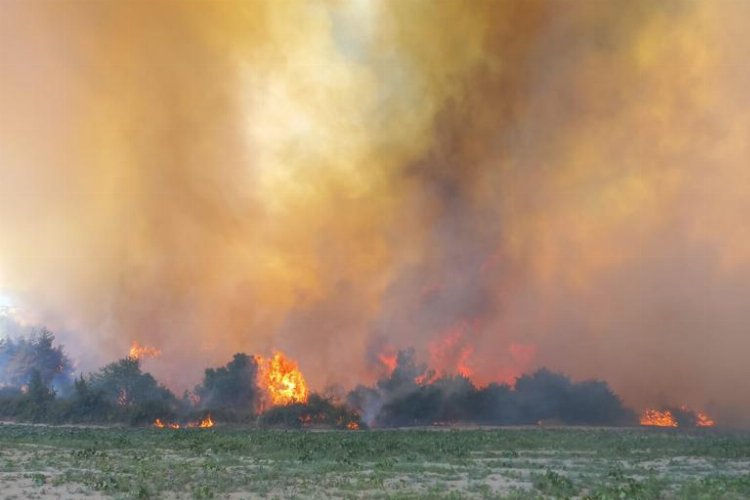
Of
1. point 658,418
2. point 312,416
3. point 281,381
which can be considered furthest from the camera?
point 281,381

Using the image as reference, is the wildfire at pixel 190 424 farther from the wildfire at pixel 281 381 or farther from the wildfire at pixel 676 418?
the wildfire at pixel 676 418

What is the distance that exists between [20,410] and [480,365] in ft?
168

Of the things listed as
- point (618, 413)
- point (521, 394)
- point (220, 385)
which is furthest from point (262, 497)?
point (618, 413)

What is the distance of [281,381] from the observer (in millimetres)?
66500

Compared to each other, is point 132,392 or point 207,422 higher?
point 132,392

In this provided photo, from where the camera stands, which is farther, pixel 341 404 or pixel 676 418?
pixel 676 418

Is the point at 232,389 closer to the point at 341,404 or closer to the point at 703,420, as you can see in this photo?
the point at 341,404

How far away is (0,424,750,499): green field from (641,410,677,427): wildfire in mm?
16137

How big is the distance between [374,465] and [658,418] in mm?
45944

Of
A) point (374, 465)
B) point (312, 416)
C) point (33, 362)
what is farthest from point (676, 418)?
point (33, 362)

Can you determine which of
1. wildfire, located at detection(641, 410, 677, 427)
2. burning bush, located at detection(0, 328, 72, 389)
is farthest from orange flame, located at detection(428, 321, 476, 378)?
burning bush, located at detection(0, 328, 72, 389)

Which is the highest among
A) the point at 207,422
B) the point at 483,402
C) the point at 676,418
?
the point at 483,402

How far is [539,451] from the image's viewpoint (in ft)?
129

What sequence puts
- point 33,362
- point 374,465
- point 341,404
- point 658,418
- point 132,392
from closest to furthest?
1. point 374,465
2. point 341,404
3. point 658,418
4. point 132,392
5. point 33,362
